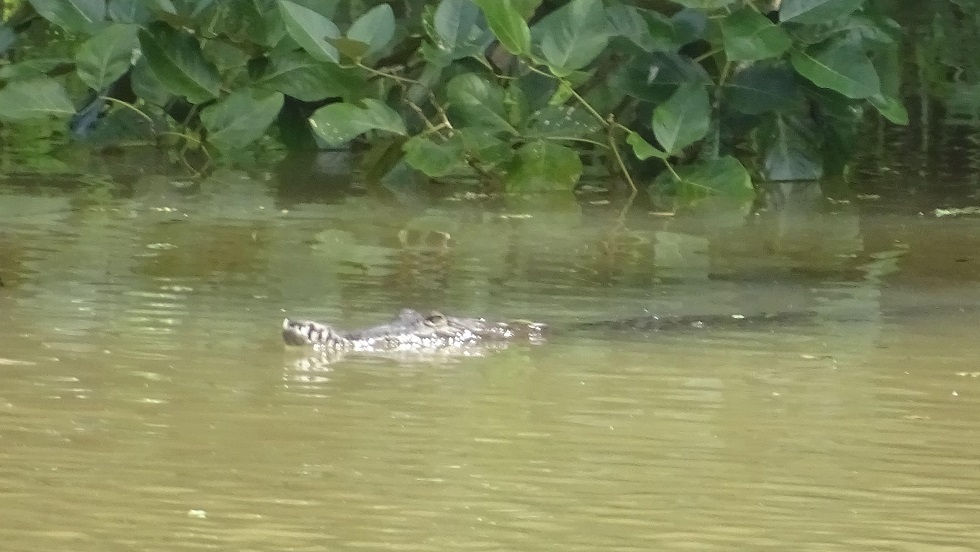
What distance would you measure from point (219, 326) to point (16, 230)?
5.31ft

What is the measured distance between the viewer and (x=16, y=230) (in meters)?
4.86

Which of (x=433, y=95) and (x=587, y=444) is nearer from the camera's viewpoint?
(x=587, y=444)

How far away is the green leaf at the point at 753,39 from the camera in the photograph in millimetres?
5383

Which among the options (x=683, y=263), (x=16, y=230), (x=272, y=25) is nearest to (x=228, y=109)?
(x=272, y=25)

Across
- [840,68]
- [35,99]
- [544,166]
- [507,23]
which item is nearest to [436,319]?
[507,23]

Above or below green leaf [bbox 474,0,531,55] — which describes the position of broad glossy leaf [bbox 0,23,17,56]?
below

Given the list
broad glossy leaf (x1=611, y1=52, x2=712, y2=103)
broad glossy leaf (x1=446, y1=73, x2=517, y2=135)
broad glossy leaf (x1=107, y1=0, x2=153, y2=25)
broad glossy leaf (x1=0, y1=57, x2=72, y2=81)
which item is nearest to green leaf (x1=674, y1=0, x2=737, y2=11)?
broad glossy leaf (x1=611, y1=52, x2=712, y2=103)

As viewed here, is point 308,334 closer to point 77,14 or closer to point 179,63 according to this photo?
point 179,63

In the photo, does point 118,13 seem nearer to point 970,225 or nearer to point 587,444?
point 970,225

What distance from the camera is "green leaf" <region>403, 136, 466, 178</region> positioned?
5734 millimetres

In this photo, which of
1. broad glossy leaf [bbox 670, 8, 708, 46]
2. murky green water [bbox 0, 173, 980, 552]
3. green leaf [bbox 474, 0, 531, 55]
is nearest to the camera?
murky green water [bbox 0, 173, 980, 552]

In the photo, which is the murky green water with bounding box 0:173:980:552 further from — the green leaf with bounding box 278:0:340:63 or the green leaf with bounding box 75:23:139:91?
the green leaf with bounding box 75:23:139:91

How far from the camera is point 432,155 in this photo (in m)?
5.78

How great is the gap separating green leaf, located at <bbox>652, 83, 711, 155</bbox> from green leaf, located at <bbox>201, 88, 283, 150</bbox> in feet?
4.78
